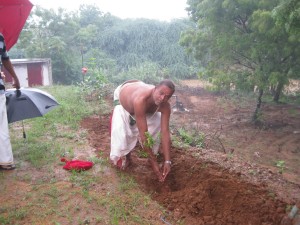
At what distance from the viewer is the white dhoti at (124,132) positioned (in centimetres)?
351

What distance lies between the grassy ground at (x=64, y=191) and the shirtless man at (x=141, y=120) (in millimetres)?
318

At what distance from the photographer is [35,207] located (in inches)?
109

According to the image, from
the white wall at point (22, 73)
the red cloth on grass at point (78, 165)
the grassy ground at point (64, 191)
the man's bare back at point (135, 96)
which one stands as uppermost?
the man's bare back at point (135, 96)

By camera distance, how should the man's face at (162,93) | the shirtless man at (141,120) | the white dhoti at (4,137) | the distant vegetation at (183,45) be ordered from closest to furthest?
the man's face at (162,93), the shirtless man at (141,120), the white dhoti at (4,137), the distant vegetation at (183,45)

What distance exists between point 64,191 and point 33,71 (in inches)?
600

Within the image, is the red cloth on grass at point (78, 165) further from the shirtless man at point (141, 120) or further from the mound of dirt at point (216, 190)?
the mound of dirt at point (216, 190)

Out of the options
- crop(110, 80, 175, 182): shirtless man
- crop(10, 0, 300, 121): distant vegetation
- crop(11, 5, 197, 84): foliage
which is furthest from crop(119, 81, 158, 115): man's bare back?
crop(11, 5, 197, 84): foliage

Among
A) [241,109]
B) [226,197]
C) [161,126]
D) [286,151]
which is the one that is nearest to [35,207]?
[161,126]

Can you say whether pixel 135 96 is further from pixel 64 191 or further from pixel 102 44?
pixel 102 44

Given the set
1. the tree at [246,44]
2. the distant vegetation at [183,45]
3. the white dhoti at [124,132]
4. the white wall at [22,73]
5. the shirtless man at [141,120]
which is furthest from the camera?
the white wall at [22,73]

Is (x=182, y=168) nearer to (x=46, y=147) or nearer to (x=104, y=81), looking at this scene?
(x=46, y=147)

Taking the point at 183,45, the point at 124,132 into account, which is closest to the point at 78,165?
the point at 124,132

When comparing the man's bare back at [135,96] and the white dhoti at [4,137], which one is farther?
the white dhoti at [4,137]

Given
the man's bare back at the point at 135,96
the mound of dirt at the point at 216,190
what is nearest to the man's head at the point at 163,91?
the man's bare back at the point at 135,96
